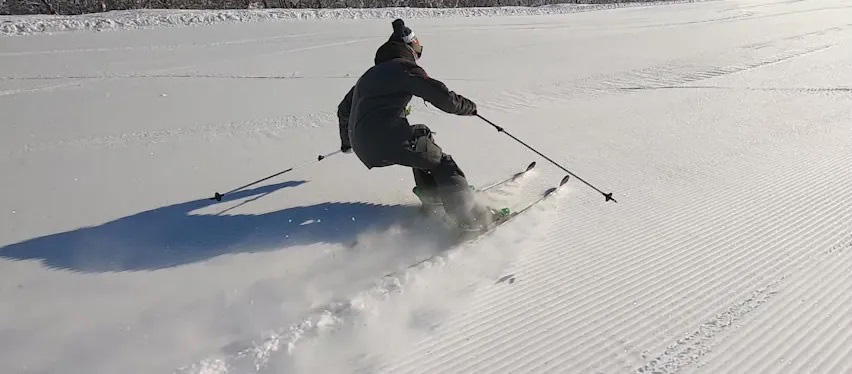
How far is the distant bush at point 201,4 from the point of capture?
1955cm

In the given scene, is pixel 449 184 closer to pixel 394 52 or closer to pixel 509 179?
pixel 394 52

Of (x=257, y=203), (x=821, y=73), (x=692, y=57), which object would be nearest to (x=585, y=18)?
(x=692, y=57)

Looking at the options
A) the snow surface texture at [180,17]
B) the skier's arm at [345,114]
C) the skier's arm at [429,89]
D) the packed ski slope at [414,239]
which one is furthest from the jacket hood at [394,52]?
the snow surface texture at [180,17]

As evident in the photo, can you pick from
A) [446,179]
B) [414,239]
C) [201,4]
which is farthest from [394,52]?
[201,4]

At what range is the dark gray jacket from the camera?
152 inches

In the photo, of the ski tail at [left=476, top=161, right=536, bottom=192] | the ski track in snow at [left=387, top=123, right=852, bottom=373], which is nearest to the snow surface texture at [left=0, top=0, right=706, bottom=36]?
the ski tail at [left=476, top=161, right=536, bottom=192]

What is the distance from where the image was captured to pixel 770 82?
9.99m

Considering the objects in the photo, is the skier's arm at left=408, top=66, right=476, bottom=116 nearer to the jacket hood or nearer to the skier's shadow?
the jacket hood

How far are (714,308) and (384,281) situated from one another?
1826 mm

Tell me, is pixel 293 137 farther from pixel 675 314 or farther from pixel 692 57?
pixel 692 57

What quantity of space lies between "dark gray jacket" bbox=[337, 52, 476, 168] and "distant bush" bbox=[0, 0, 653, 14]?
20.3 m

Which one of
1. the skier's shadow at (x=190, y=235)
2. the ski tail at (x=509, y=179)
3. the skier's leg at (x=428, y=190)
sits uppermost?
the skier's leg at (x=428, y=190)

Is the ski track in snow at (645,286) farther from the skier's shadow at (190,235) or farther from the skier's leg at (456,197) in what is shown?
the skier's shadow at (190,235)

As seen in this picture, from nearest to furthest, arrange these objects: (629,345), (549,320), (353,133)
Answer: (629,345) → (549,320) → (353,133)
